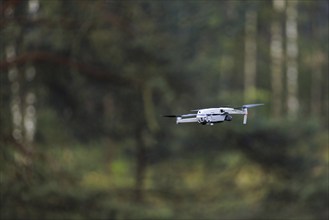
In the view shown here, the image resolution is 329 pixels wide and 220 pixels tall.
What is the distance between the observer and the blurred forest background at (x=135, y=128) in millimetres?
18922

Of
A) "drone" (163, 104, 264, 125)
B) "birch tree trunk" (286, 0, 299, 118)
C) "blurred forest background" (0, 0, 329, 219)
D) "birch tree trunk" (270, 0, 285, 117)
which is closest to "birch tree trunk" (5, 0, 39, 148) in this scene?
"blurred forest background" (0, 0, 329, 219)

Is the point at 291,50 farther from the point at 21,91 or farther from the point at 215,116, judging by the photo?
the point at 215,116

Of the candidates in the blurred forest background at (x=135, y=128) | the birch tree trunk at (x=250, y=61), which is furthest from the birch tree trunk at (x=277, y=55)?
the blurred forest background at (x=135, y=128)

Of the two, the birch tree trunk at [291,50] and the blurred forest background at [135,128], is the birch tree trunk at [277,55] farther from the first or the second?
the blurred forest background at [135,128]

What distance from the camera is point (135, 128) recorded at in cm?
2308

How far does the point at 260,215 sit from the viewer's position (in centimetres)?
2208

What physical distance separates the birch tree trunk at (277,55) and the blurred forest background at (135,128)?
16881 millimetres

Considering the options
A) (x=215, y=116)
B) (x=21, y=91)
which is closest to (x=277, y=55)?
(x=21, y=91)

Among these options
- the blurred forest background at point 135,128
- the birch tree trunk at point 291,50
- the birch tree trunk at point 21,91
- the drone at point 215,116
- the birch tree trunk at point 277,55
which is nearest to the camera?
the drone at point 215,116

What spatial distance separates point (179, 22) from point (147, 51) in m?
1.02

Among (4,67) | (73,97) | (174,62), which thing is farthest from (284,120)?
(4,67)

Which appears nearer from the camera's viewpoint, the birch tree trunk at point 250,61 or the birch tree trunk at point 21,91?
the birch tree trunk at point 21,91

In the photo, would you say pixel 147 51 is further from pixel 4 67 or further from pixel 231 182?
pixel 231 182

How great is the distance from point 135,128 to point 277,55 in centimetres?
2341
